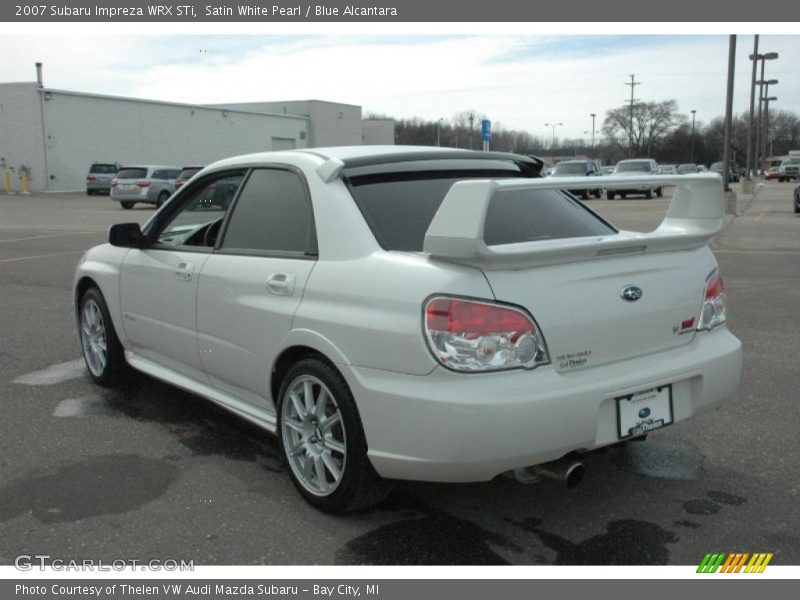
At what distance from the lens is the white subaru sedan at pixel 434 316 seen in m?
2.94

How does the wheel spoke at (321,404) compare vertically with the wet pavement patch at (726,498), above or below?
above

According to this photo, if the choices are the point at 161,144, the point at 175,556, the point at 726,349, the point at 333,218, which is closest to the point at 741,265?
the point at 726,349

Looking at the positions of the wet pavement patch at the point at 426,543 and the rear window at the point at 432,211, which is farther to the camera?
the rear window at the point at 432,211

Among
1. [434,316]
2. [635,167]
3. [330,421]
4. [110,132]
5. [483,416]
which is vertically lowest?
[330,421]

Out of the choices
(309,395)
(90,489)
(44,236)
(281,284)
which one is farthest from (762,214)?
(90,489)

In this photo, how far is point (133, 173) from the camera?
96.9 feet

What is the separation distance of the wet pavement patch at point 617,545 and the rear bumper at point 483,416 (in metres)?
0.41

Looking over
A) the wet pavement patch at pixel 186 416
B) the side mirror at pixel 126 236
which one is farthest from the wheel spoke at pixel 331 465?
the side mirror at pixel 126 236

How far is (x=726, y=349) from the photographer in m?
3.63

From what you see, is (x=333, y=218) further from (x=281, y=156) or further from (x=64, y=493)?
(x=64, y=493)

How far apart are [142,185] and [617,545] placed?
→ 92.7 ft

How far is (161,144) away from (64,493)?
4754 cm

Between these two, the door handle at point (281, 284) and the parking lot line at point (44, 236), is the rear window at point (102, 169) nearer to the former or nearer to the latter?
the parking lot line at point (44, 236)

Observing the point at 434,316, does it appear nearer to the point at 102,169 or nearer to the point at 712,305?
the point at 712,305
